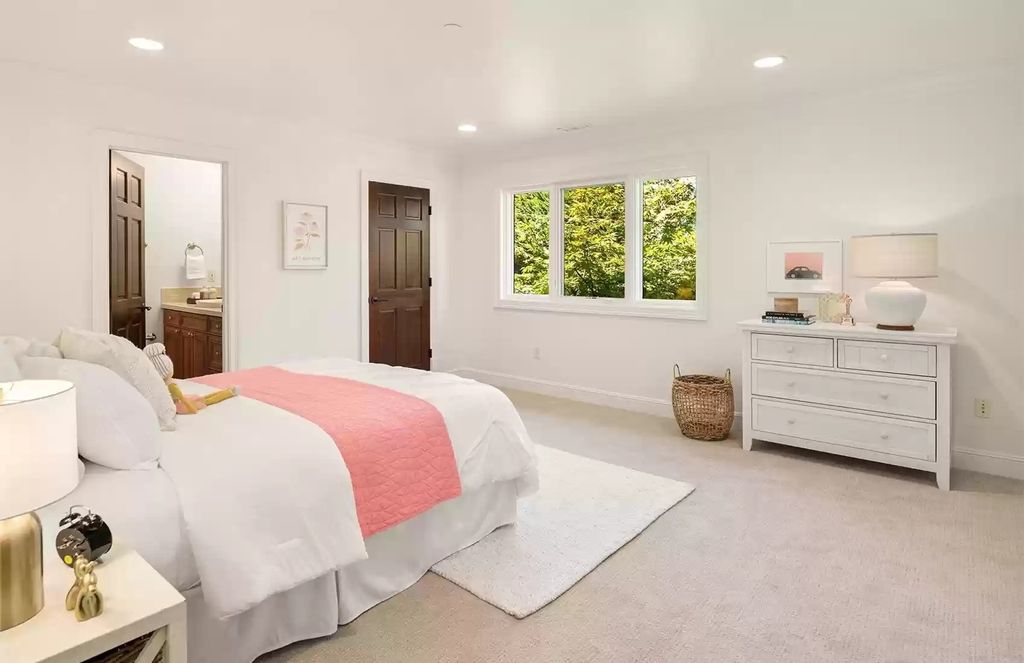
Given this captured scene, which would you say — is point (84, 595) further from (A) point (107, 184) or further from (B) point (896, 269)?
(B) point (896, 269)

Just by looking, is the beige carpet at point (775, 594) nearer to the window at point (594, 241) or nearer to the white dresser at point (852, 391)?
the white dresser at point (852, 391)

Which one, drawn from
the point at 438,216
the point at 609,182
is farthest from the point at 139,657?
the point at 438,216

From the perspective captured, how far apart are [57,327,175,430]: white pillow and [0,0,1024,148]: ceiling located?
1658 millimetres

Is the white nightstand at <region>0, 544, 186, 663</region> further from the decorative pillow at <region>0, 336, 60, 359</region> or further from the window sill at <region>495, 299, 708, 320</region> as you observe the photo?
the window sill at <region>495, 299, 708, 320</region>

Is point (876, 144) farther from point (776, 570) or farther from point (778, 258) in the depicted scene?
point (776, 570)

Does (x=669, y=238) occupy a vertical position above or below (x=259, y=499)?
above

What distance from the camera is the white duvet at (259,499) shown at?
165 cm

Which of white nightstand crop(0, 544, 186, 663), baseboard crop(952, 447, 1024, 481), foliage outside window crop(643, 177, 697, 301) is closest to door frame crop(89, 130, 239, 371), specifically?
white nightstand crop(0, 544, 186, 663)

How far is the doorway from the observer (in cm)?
512

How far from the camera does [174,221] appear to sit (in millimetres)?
5996

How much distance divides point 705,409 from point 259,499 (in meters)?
3.29

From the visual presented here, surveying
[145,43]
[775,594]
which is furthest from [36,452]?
[145,43]

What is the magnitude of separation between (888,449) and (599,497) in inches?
69.8

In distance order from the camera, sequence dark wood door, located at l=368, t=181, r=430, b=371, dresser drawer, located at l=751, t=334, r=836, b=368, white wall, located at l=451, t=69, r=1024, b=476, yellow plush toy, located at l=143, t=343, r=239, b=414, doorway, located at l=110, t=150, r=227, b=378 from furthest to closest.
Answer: dark wood door, located at l=368, t=181, r=430, b=371 → doorway, located at l=110, t=150, r=227, b=378 → dresser drawer, located at l=751, t=334, r=836, b=368 → white wall, located at l=451, t=69, r=1024, b=476 → yellow plush toy, located at l=143, t=343, r=239, b=414
